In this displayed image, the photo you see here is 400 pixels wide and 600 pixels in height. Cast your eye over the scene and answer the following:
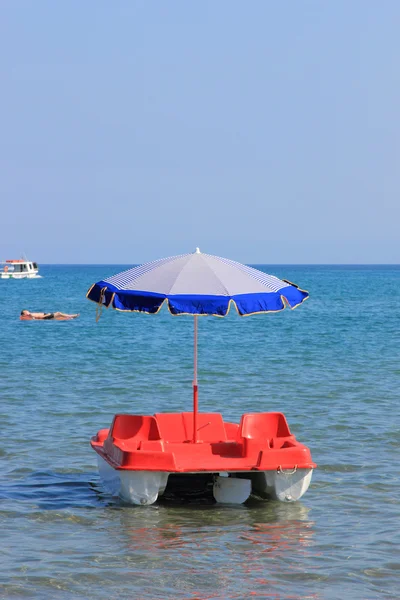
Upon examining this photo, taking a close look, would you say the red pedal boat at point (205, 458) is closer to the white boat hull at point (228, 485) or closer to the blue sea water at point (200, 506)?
the white boat hull at point (228, 485)

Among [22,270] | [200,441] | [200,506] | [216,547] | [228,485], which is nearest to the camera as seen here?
[216,547]

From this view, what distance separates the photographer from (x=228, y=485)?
32.6ft

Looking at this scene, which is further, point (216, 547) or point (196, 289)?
point (196, 289)

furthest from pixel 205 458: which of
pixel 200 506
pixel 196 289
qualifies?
pixel 196 289

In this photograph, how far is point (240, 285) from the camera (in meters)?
9.66

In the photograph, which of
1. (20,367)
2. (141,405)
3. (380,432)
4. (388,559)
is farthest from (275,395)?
(388,559)

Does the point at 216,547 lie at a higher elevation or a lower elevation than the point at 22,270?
lower

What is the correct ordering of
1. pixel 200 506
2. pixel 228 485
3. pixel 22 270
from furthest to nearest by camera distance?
1. pixel 22 270
2. pixel 200 506
3. pixel 228 485

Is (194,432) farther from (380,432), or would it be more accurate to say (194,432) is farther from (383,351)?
(383,351)

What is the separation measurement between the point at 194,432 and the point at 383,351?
61.7 feet

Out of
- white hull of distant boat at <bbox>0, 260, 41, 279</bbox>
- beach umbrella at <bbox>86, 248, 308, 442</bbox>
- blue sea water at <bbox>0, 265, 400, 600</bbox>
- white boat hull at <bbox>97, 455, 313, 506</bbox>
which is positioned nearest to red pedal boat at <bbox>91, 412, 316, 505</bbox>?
white boat hull at <bbox>97, 455, 313, 506</bbox>

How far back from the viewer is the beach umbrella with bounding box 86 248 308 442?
9219mm

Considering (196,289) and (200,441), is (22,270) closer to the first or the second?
(200,441)

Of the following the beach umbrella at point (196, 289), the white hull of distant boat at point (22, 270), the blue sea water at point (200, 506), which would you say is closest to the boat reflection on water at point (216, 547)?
the blue sea water at point (200, 506)
